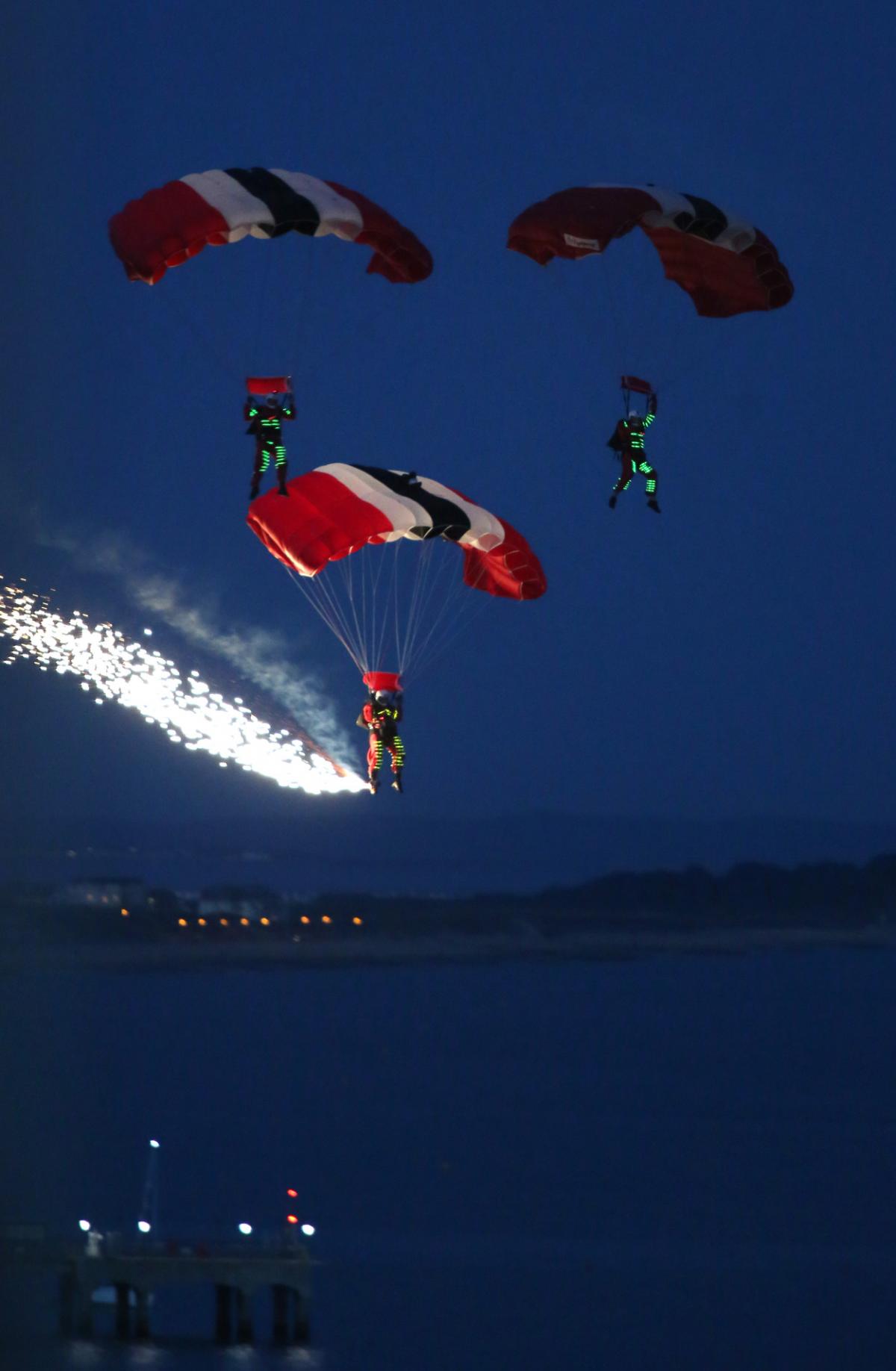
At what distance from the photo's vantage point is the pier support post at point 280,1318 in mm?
28656

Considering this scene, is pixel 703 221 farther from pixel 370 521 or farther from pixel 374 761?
pixel 374 761

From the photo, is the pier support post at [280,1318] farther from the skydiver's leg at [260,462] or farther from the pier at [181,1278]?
the skydiver's leg at [260,462]

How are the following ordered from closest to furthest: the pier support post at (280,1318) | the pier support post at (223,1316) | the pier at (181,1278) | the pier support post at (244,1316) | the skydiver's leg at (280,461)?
the skydiver's leg at (280,461) → the pier at (181,1278) → the pier support post at (244,1316) → the pier support post at (223,1316) → the pier support post at (280,1318)

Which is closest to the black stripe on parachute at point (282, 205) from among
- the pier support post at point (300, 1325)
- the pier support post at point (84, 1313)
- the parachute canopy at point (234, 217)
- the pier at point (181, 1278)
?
the parachute canopy at point (234, 217)

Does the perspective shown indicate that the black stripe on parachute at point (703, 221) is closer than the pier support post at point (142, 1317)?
Yes

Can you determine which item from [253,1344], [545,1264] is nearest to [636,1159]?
[545,1264]

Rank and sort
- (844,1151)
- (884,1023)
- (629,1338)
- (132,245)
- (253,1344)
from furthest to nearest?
(884,1023), (844,1151), (629,1338), (253,1344), (132,245)

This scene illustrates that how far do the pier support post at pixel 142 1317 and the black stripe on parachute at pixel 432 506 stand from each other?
55.8 feet

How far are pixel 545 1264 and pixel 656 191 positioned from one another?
26.2 meters

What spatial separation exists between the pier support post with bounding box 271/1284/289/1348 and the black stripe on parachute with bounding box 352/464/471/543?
58.0ft

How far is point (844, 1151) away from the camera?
50156 millimetres

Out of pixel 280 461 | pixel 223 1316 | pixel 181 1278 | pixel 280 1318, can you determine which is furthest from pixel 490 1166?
pixel 280 461

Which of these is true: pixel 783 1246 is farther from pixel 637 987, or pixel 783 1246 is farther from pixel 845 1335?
pixel 637 987

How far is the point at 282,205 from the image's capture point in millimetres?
13734
